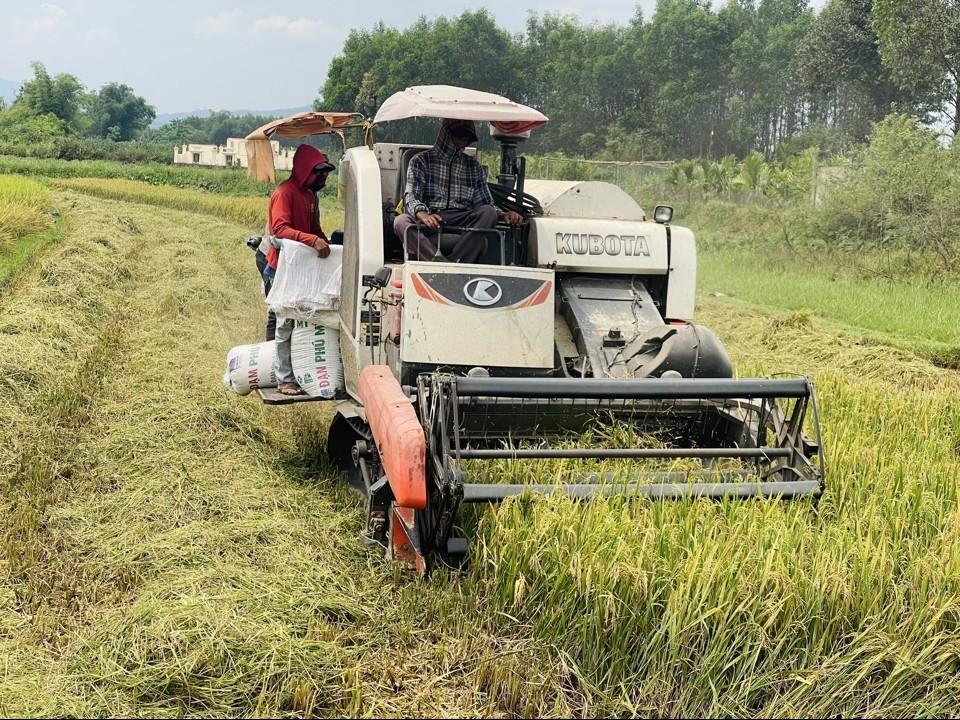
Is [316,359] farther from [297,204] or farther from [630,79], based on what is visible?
[630,79]

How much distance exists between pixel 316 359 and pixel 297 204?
45.1 inches

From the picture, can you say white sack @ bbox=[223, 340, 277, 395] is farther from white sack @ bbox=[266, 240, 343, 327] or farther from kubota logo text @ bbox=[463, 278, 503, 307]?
kubota logo text @ bbox=[463, 278, 503, 307]

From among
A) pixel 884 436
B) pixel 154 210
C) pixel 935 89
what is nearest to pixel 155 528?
pixel 884 436

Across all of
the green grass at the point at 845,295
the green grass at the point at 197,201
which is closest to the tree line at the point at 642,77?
the green grass at the point at 197,201

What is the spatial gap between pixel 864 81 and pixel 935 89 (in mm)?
5809

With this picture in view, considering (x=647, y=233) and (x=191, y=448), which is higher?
(x=647, y=233)

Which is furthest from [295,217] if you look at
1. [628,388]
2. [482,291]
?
[628,388]

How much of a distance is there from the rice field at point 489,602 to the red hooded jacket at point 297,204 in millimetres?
1729

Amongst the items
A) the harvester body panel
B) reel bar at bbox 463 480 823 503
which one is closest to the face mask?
the harvester body panel

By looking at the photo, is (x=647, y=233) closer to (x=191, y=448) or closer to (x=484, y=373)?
(x=484, y=373)

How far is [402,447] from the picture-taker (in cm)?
379

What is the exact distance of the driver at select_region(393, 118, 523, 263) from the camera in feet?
18.5

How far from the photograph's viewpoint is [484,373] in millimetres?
4969

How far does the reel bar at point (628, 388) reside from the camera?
415 cm
